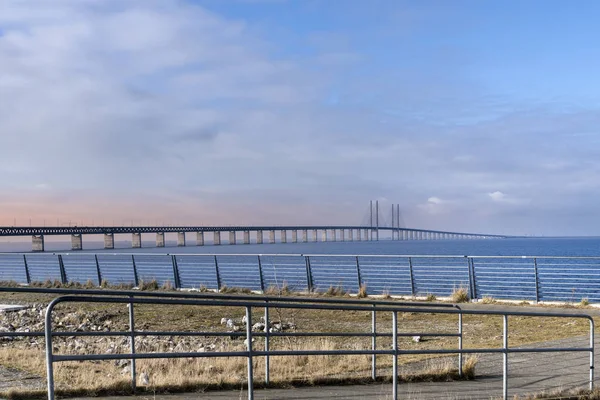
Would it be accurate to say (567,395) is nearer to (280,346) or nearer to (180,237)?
(280,346)

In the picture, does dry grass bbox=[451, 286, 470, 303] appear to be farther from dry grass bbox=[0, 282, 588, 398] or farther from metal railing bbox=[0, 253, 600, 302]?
dry grass bbox=[0, 282, 588, 398]

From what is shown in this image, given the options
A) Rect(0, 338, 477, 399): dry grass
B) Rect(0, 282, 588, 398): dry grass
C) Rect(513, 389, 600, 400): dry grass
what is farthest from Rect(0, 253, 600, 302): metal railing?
Rect(513, 389, 600, 400): dry grass

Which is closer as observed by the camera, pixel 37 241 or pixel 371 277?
pixel 371 277

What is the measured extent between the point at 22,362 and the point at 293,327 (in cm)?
713

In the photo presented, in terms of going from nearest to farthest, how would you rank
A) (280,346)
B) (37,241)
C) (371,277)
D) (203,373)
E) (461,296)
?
(203,373), (280,346), (461,296), (371,277), (37,241)

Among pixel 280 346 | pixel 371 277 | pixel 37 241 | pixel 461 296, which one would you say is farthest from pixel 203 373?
pixel 37 241

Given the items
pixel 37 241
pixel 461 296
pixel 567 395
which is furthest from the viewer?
pixel 37 241

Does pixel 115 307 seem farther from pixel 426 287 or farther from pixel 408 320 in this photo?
pixel 426 287

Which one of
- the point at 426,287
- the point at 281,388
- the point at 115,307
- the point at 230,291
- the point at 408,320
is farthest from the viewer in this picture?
the point at 426,287

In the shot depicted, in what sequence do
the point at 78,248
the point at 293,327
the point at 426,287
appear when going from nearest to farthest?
the point at 293,327 → the point at 426,287 → the point at 78,248

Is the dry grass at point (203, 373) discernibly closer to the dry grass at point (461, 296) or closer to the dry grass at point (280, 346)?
the dry grass at point (280, 346)

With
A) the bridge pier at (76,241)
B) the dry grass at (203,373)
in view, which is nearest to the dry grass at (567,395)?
the dry grass at (203,373)

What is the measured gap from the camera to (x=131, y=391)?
28.8ft

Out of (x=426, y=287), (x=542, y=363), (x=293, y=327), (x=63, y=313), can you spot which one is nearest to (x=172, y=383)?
(x=542, y=363)
